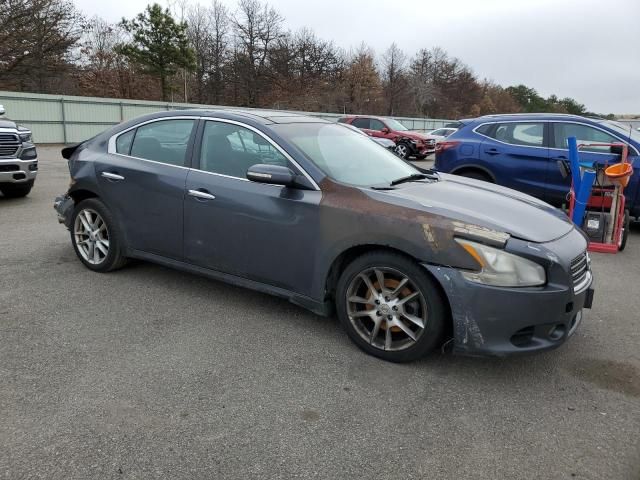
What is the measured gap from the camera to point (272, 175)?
3557mm

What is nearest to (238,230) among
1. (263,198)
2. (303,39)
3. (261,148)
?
→ (263,198)

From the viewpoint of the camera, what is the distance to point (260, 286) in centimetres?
388

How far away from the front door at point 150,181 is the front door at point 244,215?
15 centimetres

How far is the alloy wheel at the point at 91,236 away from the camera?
15.9ft

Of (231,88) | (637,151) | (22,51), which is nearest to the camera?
(637,151)

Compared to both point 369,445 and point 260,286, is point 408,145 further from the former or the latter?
point 369,445

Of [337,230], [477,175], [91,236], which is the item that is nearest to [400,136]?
[477,175]

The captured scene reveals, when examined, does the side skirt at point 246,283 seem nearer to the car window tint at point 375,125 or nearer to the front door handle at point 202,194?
the front door handle at point 202,194

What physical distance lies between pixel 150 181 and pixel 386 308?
232 cm

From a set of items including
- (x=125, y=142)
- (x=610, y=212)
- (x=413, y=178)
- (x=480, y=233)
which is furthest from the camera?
(x=610, y=212)

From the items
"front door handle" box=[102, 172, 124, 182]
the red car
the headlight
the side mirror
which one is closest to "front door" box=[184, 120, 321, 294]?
the side mirror

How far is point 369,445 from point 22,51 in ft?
109

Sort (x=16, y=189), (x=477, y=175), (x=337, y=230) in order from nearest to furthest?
(x=337, y=230) < (x=477, y=175) < (x=16, y=189)

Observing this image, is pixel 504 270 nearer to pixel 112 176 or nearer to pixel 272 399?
pixel 272 399
